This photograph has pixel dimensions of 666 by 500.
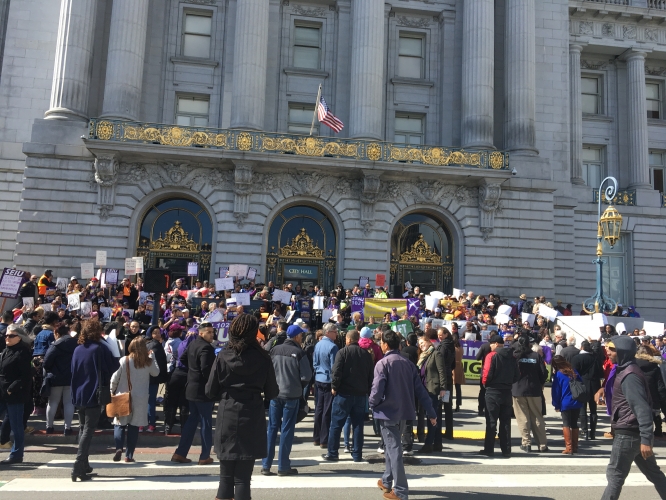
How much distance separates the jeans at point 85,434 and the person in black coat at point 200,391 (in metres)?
1.31

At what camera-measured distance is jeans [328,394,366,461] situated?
32.3ft

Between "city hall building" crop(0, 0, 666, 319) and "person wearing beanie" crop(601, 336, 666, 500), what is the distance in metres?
20.9

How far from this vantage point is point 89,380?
8.96 meters

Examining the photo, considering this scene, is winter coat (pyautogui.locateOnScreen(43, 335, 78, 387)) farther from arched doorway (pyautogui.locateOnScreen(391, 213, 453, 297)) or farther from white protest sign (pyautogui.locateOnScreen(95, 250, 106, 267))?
arched doorway (pyautogui.locateOnScreen(391, 213, 453, 297))

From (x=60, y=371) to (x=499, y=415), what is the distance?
7.61 meters

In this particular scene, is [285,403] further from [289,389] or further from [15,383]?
[15,383]

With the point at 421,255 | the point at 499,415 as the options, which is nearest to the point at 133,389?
the point at 499,415

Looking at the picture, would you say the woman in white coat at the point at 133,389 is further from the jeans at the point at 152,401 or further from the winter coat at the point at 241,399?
the winter coat at the point at 241,399

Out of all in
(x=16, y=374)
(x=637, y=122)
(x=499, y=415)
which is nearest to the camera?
(x=16, y=374)

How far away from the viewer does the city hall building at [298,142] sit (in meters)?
26.4

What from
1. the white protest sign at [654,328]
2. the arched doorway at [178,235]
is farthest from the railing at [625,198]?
the arched doorway at [178,235]

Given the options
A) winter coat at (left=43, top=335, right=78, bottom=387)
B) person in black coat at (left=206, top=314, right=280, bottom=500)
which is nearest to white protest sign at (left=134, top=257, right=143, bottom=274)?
winter coat at (left=43, top=335, right=78, bottom=387)

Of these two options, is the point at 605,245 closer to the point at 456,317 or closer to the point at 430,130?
the point at 430,130

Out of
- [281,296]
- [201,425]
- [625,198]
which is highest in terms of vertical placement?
[625,198]
